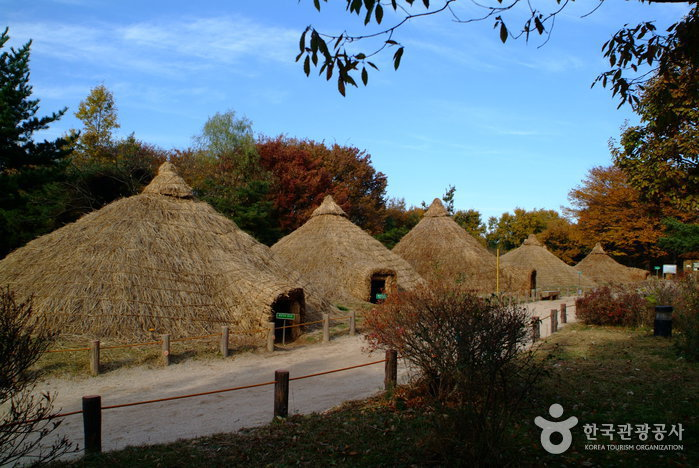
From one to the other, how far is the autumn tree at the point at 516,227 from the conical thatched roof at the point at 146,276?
144ft

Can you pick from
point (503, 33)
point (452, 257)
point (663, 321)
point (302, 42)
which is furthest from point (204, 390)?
point (452, 257)

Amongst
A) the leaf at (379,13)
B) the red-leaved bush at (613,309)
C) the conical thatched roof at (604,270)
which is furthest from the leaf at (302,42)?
the conical thatched roof at (604,270)

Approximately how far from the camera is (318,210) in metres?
26.3

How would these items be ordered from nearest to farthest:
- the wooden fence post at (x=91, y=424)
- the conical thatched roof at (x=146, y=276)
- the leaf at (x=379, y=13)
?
the leaf at (x=379, y=13)
the wooden fence post at (x=91, y=424)
the conical thatched roof at (x=146, y=276)

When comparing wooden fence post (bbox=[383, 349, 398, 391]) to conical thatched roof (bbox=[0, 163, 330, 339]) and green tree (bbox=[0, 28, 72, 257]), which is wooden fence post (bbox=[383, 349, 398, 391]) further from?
green tree (bbox=[0, 28, 72, 257])

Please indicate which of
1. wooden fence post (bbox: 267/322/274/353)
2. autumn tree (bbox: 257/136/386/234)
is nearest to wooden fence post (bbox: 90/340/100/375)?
wooden fence post (bbox: 267/322/274/353)

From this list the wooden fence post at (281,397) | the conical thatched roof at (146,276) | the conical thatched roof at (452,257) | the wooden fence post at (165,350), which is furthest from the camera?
the conical thatched roof at (452,257)

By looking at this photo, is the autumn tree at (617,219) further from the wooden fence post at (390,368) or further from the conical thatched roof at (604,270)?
the wooden fence post at (390,368)

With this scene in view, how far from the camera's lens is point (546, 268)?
37.9 metres

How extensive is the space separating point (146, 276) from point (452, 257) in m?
19.4

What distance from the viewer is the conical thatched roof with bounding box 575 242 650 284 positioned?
127ft

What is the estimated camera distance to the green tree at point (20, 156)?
61.7 feet

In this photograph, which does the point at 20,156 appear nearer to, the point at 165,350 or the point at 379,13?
the point at 165,350

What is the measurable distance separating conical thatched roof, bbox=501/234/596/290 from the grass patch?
2788 centimetres
